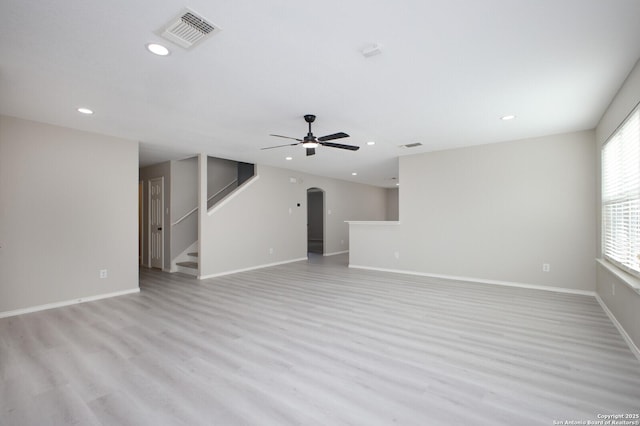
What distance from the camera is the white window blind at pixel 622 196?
272 centimetres

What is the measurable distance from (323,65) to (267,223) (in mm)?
5213

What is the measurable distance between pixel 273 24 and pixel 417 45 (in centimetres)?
107

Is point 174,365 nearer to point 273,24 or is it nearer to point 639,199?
point 273,24

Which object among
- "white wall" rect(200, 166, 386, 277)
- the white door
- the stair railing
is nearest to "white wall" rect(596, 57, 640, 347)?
"white wall" rect(200, 166, 386, 277)

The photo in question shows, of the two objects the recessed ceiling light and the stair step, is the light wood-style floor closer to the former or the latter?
the stair step

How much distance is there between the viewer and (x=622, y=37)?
85.4 inches

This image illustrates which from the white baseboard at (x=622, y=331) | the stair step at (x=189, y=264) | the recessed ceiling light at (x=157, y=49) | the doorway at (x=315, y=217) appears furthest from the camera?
the doorway at (x=315, y=217)

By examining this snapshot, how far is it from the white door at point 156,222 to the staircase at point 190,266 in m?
0.58

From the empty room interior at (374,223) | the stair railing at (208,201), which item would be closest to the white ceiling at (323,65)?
A: the empty room interior at (374,223)

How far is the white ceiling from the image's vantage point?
1909 millimetres

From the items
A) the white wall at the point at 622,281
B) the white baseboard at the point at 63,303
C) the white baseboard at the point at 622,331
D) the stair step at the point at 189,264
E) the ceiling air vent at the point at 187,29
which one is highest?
the ceiling air vent at the point at 187,29

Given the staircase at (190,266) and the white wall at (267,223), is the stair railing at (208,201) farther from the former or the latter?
the white wall at (267,223)

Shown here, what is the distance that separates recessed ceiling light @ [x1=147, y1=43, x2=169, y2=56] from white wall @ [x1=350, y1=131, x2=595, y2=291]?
496cm

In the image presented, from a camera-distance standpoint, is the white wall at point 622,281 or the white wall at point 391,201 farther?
the white wall at point 391,201
